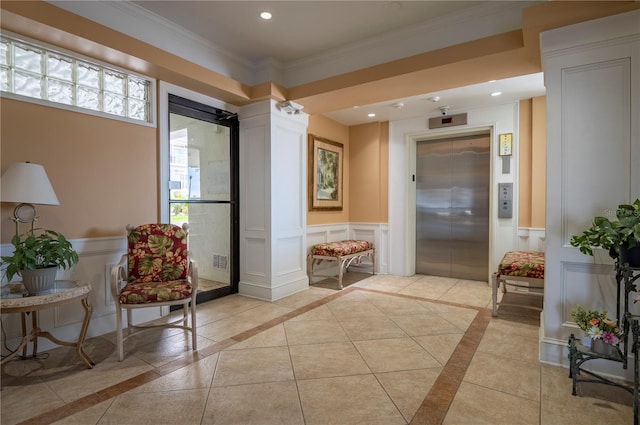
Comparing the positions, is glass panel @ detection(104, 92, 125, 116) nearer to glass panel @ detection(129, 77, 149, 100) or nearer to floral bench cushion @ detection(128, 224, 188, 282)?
glass panel @ detection(129, 77, 149, 100)

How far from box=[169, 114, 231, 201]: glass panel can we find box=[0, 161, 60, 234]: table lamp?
1371 mm

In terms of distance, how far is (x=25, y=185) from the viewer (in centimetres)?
225

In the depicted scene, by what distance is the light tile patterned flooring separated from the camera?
183 centimetres

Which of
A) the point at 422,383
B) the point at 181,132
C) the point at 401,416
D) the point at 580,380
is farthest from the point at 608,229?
the point at 181,132

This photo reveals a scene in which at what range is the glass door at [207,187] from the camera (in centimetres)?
377

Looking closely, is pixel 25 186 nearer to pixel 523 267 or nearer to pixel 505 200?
pixel 523 267

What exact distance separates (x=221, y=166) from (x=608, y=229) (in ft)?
12.9

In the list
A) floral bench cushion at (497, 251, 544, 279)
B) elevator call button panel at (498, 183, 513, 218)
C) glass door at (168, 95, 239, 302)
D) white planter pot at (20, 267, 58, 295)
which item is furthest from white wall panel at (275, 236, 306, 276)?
elevator call button panel at (498, 183, 513, 218)

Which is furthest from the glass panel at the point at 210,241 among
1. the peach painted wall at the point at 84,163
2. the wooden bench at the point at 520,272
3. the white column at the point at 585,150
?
the white column at the point at 585,150

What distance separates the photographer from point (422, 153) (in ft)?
18.4

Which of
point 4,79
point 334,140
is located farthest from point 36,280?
point 334,140

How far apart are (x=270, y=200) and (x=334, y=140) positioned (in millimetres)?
2185

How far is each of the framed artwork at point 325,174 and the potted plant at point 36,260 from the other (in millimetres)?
3351

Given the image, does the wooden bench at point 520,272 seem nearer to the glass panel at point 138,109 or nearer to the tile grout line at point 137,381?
the tile grout line at point 137,381
